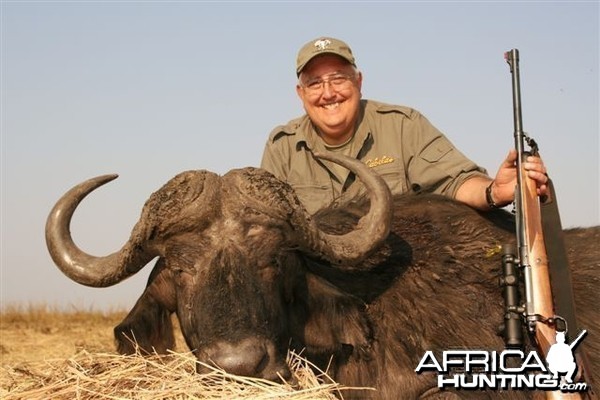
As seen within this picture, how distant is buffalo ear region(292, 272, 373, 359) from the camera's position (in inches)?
236

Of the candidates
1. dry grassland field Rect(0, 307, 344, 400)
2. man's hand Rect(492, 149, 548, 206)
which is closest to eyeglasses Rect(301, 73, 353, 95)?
man's hand Rect(492, 149, 548, 206)

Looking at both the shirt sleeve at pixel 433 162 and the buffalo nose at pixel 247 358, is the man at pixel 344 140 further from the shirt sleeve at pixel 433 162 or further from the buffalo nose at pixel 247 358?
the buffalo nose at pixel 247 358

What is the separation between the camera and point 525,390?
5992mm

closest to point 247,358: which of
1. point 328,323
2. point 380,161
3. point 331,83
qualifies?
point 328,323

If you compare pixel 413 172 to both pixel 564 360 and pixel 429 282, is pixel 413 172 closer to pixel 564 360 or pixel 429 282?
pixel 429 282

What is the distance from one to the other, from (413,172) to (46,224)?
3448 mm

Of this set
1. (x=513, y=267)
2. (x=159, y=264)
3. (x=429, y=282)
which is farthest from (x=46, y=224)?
(x=513, y=267)

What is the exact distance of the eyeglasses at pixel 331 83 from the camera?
332 inches

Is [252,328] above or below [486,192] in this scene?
below

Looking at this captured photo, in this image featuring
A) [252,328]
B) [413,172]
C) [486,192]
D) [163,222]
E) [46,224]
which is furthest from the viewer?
[413,172]

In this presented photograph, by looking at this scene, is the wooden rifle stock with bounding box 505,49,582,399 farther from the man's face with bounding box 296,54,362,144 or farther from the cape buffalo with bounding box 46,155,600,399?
the man's face with bounding box 296,54,362,144

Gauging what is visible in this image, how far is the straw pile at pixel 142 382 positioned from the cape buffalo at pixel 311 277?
13 cm

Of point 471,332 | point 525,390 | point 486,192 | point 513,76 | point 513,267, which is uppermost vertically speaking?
point 513,76
